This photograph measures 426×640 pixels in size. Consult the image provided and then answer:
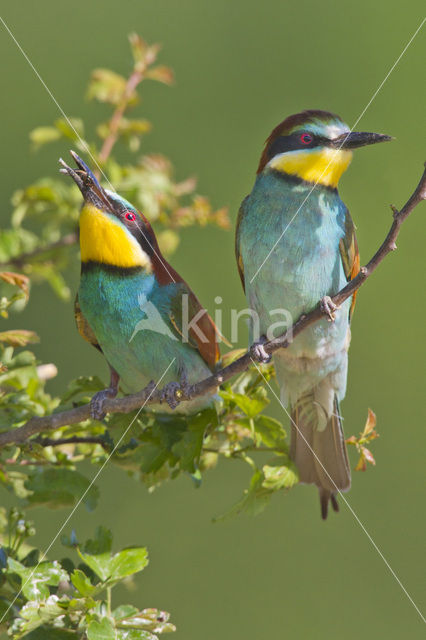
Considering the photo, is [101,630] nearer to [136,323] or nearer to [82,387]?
[82,387]

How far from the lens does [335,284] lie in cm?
208

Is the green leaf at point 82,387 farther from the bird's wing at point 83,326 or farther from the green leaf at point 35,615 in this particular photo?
the green leaf at point 35,615

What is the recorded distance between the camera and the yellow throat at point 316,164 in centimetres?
203

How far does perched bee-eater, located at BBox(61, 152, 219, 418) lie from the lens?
2.04 metres

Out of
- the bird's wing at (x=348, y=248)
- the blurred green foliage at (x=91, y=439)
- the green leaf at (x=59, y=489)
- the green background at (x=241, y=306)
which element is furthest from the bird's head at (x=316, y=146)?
the green background at (x=241, y=306)

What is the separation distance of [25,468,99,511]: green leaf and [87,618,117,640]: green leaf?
0.36 m

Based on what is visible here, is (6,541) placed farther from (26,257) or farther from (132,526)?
(132,526)

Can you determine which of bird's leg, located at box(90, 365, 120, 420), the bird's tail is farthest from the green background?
bird's leg, located at box(90, 365, 120, 420)

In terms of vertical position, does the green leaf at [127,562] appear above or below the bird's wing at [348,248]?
below

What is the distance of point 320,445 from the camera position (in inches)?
91.2

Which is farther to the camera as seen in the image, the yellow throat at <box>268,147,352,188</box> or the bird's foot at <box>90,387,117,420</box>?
the yellow throat at <box>268,147,352,188</box>

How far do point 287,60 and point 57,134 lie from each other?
7.76 feet

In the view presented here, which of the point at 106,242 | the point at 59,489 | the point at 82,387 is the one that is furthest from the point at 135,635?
the point at 106,242

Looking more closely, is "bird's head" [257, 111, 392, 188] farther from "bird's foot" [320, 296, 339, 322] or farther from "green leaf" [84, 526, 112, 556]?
"green leaf" [84, 526, 112, 556]
